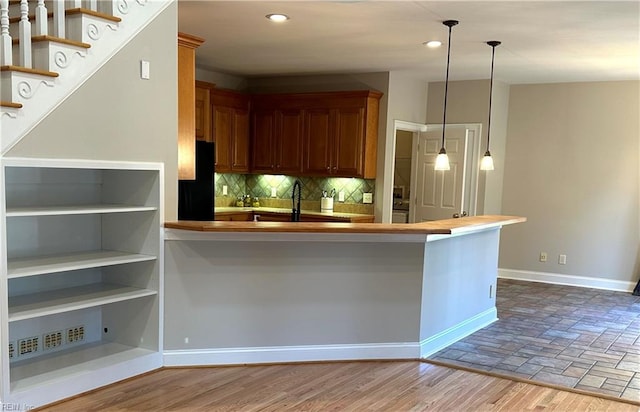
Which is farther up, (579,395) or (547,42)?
(547,42)

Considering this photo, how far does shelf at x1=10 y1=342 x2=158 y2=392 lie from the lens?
10.9 ft

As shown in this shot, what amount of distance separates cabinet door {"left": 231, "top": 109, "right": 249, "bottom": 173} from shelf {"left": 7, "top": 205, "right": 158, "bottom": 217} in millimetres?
3704

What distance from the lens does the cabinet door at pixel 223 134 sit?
23.4ft

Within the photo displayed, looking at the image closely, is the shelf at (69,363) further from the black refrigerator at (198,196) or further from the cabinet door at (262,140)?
the cabinet door at (262,140)

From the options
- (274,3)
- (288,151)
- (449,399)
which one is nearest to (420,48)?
(274,3)

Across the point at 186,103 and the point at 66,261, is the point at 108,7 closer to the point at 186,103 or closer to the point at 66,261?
the point at 186,103

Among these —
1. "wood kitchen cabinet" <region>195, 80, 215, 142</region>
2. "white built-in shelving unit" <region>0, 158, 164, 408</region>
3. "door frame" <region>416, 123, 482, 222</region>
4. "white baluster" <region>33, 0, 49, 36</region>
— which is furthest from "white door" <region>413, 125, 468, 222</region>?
"white baluster" <region>33, 0, 49, 36</region>

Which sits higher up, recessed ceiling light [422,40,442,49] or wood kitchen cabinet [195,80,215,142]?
recessed ceiling light [422,40,442,49]

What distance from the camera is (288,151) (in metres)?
7.43

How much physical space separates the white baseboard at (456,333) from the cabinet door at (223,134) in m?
3.73

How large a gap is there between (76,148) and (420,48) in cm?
337

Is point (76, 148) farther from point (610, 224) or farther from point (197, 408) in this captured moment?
point (610, 224)

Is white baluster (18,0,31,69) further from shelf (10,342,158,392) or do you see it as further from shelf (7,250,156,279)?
shelf (10,342,158,392)

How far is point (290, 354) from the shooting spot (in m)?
4.10
